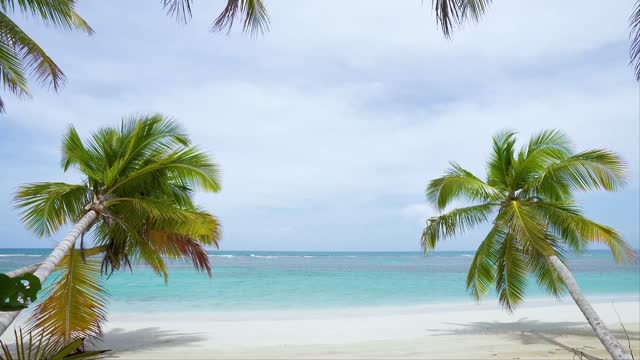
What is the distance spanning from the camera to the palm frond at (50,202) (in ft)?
27.1

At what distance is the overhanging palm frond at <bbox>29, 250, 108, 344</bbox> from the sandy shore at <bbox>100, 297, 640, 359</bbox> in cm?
216

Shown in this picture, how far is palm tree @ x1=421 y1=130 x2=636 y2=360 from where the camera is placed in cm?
909

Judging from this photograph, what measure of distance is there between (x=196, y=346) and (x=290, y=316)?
19.6 feet

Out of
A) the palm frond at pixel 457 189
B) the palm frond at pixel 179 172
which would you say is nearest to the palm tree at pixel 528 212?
the palm frond at pixel 457 189

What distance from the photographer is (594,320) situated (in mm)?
8078

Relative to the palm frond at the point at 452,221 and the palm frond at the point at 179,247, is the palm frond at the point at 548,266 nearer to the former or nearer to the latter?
the palm frond at the point at 452,221

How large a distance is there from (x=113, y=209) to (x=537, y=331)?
1039cm

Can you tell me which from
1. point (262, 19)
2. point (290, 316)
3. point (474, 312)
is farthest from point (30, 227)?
point (474, 312)

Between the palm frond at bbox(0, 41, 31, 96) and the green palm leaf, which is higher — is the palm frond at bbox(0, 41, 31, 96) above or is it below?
above

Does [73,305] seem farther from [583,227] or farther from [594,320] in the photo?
[583,227]

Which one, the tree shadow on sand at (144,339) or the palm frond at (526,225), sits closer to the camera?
the palm frond at (526,225)

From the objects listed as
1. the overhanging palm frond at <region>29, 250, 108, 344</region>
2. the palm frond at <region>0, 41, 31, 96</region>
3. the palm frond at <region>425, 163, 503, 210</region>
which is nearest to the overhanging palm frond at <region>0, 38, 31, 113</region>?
the palm frond at <region>0, 41, 31, 96</region>

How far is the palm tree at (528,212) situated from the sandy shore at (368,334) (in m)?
1.30

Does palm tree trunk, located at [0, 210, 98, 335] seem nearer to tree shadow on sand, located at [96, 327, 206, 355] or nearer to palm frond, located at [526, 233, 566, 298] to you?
tree shadow on sand, located at [96, 327, 206, 355]
